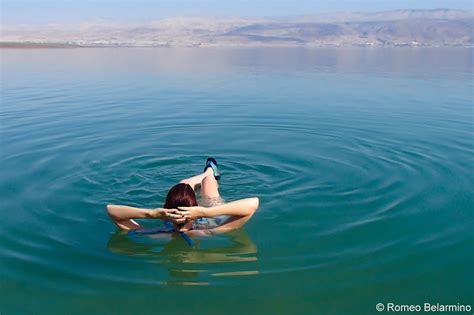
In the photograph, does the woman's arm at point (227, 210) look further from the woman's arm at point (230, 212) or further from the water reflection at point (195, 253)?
the water reflection at point (195, 253)

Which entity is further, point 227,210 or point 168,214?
point 227,210

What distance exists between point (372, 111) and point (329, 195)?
9800 millimetres

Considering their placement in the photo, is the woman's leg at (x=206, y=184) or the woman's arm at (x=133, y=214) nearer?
the woman's arm at (x=133, y=214)

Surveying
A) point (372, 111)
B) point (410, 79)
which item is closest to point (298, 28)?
point (410, 79)

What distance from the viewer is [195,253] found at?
7.45m

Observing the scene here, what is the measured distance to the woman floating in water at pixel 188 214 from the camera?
6.92m

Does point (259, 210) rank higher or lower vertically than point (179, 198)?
higher

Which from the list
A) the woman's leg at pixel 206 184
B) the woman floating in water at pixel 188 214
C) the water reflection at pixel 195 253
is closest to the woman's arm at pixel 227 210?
the woman floating in water at pixel 188 214

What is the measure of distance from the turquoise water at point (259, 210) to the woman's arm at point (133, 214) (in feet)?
0.97

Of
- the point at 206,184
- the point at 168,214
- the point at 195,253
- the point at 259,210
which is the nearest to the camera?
the point at 168,214

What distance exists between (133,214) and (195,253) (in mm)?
1114

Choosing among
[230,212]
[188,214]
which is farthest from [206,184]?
[188,214]

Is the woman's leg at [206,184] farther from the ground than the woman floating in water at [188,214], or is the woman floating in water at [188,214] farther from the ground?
the woman's leg at [206,184]

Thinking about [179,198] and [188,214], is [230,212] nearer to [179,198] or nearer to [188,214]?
[188,214]
